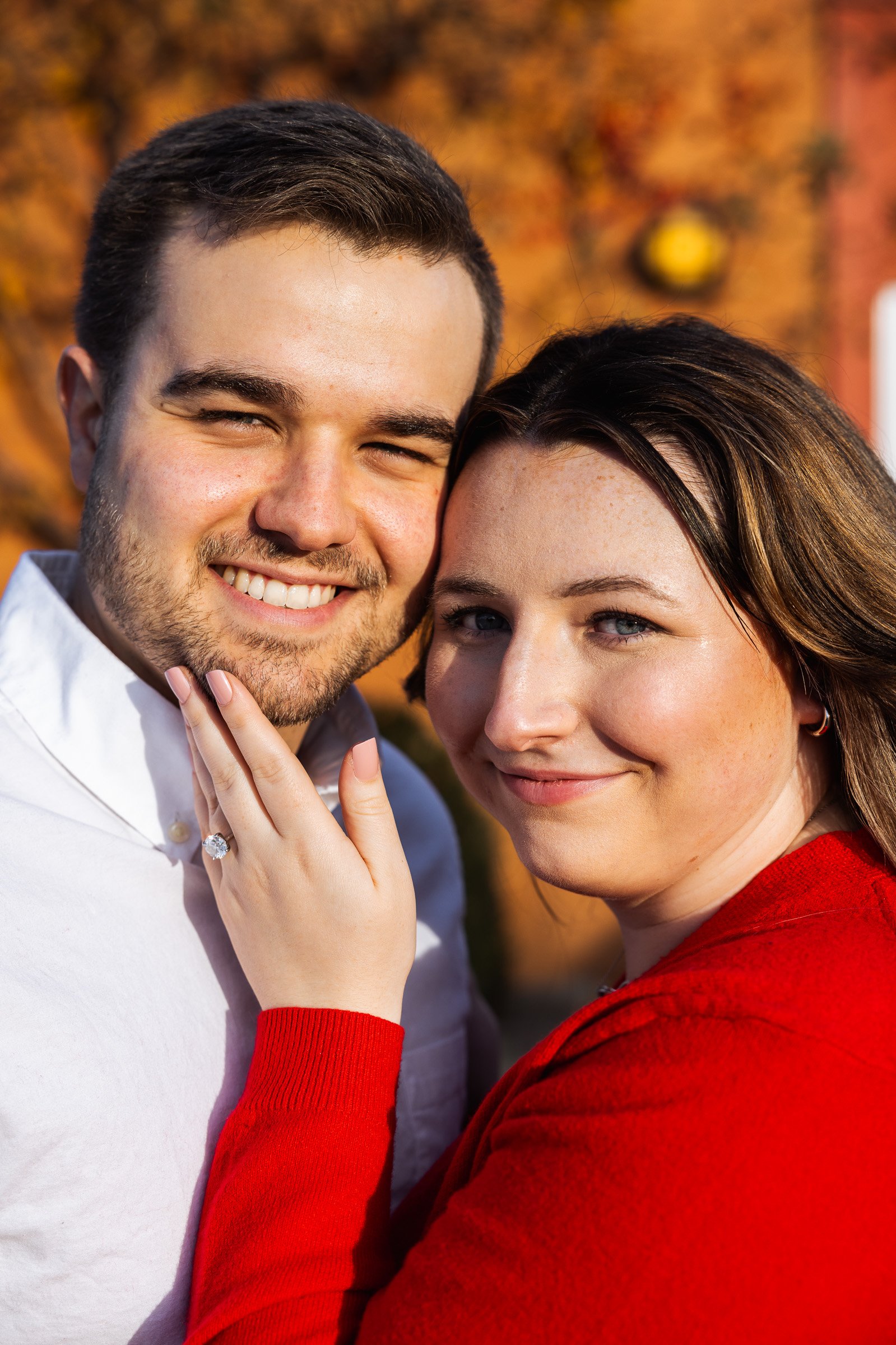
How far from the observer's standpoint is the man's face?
1792 mm

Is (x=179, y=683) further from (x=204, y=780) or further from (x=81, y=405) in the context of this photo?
(x=81, y=405)

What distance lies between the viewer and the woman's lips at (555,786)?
1.64 meters

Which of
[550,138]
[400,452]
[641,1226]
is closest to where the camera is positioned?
[641,1226]

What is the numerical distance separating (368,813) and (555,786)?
1.01 ft

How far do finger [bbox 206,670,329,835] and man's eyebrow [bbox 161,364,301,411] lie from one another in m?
0.51

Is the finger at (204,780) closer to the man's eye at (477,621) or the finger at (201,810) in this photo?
the finger at (201,810)

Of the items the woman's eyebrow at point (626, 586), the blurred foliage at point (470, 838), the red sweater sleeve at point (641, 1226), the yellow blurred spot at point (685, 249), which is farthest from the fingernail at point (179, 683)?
the yellow blurred spot at point (685, 249)

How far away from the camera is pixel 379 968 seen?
1.62 metres

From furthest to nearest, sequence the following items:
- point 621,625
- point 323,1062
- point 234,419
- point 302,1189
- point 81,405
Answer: point 81,405, point 234,419, point 621,625, point 323,1062, point 302,1189

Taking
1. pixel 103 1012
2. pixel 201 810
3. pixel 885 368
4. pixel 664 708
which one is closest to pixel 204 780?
pixel 201 810

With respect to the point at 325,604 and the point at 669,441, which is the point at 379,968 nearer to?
the point at 325,604

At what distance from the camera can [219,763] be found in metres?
1.74

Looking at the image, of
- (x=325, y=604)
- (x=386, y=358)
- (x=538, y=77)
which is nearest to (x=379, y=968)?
(x=325, y=604)

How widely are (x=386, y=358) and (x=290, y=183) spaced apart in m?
0.33
